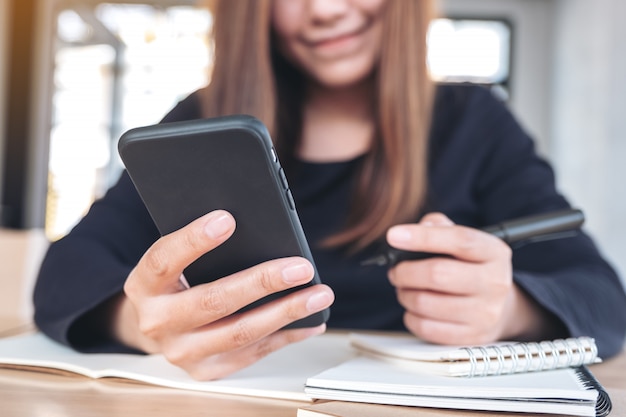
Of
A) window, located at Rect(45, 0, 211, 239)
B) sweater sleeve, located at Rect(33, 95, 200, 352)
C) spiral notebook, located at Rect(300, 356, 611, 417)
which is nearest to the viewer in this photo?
spiral notebook, located at Rect(300, 356, 611, 417)

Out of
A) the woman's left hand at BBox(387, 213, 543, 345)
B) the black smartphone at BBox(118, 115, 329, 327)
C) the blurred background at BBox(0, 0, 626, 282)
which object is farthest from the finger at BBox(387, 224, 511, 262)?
the blurred background at BBox(0, 0, 626, 282)

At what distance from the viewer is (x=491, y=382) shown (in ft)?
1.54

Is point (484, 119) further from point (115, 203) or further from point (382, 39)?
point (115, 203)

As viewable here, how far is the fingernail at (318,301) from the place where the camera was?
0.49 m

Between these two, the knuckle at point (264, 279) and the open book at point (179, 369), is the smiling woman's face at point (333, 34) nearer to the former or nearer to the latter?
the open book at point (179, 369)

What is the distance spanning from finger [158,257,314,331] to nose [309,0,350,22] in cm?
53

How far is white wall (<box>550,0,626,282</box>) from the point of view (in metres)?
5.27

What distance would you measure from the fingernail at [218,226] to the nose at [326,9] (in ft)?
1.75

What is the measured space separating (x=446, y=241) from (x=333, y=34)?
0.46 metres

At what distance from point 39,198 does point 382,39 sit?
14.9 ft

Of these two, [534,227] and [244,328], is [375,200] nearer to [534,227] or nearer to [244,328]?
[534,227]

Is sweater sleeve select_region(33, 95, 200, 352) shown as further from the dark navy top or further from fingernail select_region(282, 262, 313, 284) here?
fingernail select_region(282, 262, 313, 284)

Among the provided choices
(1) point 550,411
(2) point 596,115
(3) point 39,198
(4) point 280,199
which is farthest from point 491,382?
(2) point 596,115

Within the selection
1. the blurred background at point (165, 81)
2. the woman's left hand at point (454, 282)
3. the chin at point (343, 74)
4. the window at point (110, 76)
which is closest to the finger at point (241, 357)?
the woman's left hand at point (454, 282)
